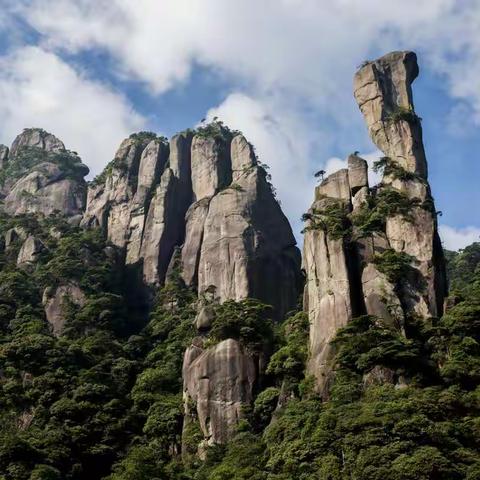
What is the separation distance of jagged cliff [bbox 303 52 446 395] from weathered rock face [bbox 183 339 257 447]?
3.96m

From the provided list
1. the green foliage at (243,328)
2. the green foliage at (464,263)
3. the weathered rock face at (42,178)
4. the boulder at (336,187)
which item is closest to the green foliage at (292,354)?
the green foliage at (243,328)

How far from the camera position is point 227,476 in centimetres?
3228

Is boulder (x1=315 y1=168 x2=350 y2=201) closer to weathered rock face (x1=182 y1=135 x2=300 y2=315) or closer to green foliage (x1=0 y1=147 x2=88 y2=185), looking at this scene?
weathered rock face (x1=182 y1=135 x2=300 y2=315)

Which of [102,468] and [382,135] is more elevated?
[382,135]

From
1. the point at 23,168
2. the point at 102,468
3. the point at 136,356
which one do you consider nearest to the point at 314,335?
the point at 102,468

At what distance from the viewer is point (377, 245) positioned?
4288 centimetres

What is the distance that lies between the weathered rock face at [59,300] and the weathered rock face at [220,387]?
18.4 metres

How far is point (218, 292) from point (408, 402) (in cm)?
2661

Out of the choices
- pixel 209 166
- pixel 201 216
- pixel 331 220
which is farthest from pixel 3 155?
pixel 331 220

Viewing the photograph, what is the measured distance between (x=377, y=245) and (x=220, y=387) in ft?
39.7

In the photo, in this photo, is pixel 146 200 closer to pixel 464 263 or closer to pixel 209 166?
pixel 209 166

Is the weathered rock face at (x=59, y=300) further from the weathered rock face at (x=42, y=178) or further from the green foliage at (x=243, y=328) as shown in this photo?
the green foliage at (x=243, y=328)

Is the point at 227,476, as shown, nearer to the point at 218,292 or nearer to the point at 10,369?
the point at 10,369

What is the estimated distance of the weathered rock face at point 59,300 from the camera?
57375mm
